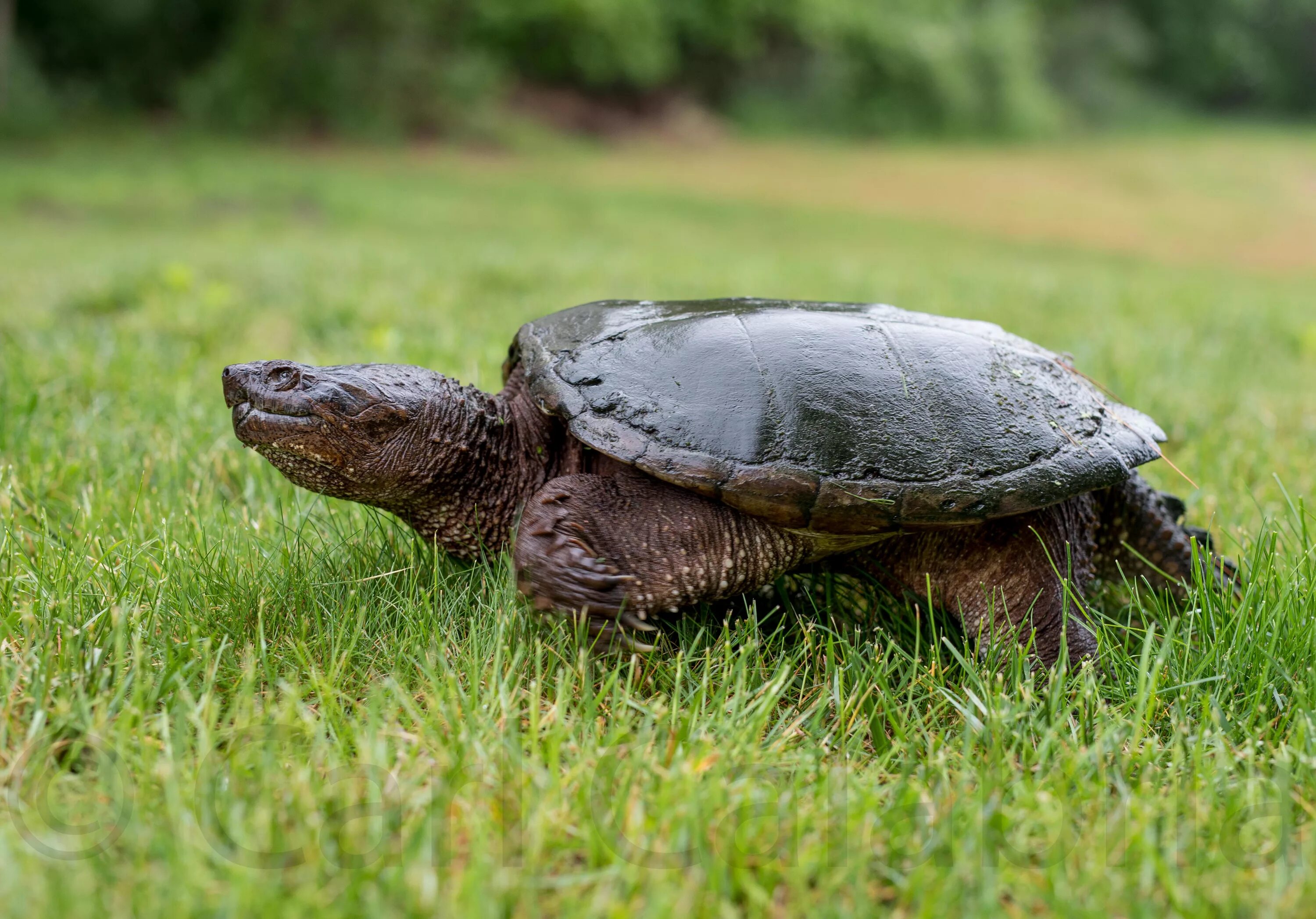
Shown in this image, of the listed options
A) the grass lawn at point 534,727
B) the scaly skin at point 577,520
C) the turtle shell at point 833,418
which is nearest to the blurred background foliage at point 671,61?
the grass lawn at point 534,727

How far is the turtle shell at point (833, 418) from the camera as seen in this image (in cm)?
174

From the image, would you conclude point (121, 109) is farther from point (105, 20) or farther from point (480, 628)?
point (480, 628)

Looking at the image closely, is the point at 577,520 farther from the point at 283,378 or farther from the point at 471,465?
the point at 283,378

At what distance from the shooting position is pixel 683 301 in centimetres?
224

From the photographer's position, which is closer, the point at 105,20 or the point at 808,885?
the point at 808,885

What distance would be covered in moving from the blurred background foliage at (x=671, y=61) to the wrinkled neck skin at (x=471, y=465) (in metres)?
16.2

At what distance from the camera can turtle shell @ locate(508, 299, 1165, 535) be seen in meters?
1.74

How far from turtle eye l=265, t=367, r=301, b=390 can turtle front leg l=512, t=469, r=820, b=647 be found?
1.78ft


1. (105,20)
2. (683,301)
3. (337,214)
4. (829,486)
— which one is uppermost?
(105,20)

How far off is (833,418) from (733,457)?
213 millimetres

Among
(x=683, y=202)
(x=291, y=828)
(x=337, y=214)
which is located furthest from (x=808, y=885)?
(x=683, y=202)

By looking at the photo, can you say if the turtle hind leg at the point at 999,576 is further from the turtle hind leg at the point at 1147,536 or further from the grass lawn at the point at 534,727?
the turtle hind leg at the point at 1147,536

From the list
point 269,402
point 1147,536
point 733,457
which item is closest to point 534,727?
point 733,457

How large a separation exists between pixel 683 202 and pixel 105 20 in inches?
473
